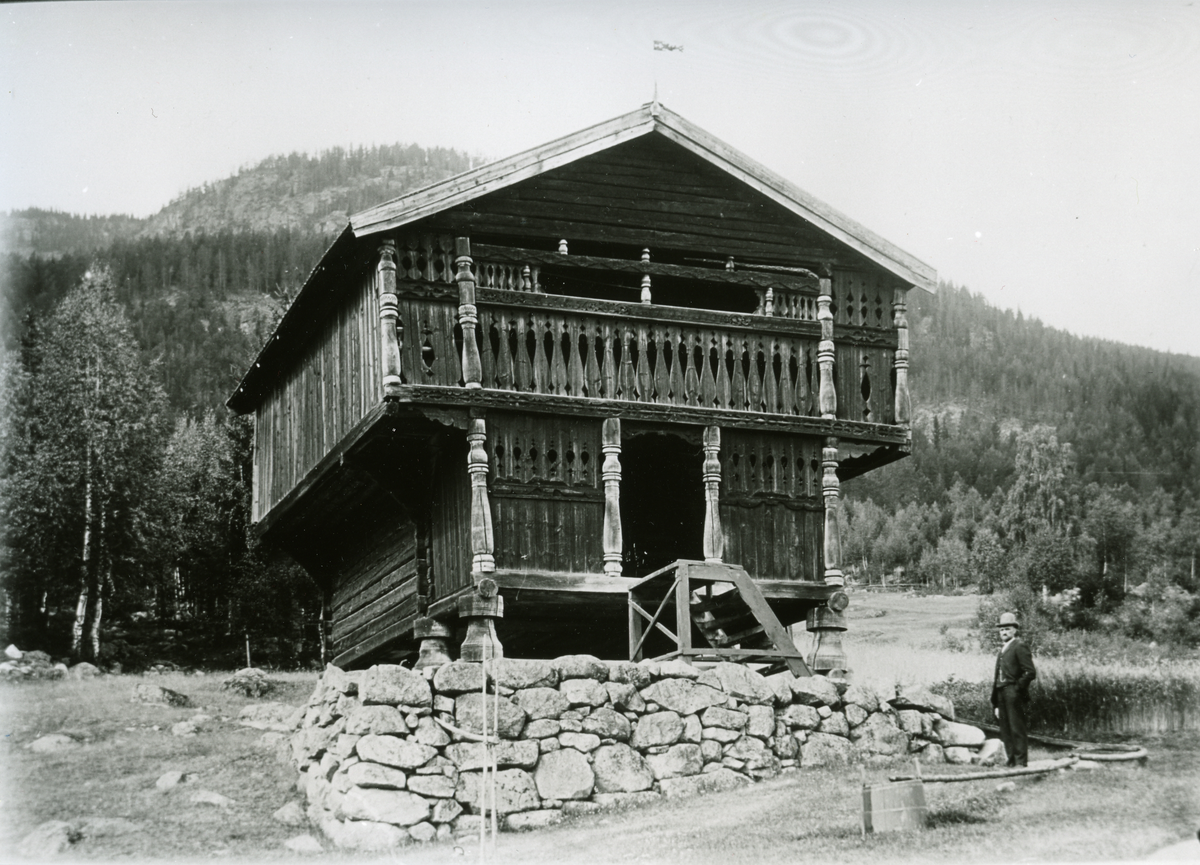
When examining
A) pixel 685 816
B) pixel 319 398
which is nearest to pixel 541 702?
pixel 685 816

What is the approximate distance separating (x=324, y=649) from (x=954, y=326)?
2082 inches

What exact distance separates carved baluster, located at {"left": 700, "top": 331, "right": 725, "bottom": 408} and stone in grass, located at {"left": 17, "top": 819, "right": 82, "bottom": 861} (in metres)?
8.79

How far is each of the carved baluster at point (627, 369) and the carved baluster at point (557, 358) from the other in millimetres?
742

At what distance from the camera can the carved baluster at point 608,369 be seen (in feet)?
60.5

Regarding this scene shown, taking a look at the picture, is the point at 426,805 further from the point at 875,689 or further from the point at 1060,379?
the point at 1060,379

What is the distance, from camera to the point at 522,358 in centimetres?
1822

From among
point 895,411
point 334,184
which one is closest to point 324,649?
point 895,411

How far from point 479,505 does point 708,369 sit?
349 cm

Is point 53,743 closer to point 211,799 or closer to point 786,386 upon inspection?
point 211,799

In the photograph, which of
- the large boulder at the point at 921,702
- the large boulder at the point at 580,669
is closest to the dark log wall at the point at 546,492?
the large boulder at the point at 580,669

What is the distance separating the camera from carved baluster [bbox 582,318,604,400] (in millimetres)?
18484

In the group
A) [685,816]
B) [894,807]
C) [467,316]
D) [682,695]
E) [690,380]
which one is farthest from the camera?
[690,380]

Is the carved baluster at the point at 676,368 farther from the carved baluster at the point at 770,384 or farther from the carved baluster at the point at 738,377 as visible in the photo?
the carved baluster at the point at 770,384

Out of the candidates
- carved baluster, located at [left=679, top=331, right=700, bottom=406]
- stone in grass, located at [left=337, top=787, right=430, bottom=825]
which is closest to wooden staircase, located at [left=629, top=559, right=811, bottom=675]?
carved baluster, located at [left=679, top=331, right=700, bottom=406]
